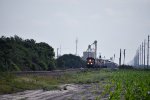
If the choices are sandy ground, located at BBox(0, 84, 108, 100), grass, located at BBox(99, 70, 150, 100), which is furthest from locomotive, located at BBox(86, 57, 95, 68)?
sandy ground, located at BBox(0, 84, 108, 100)

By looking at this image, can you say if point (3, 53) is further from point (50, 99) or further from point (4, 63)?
point (50, 99)

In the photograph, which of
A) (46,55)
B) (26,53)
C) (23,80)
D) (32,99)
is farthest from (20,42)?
(32,99)

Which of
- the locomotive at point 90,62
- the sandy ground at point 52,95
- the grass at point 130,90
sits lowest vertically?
the sandy ground at point 52,95

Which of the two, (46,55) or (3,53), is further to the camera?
(46,55)

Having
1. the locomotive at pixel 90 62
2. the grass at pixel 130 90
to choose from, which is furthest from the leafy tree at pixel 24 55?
the grass at pixel 130 90

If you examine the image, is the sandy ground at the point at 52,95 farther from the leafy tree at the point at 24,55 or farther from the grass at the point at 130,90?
the leafy tree at the point at 24,55

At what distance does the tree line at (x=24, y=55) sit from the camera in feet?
141

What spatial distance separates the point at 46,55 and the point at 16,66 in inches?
802

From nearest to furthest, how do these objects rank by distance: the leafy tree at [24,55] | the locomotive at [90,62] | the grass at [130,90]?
the grass at [130,90] < the leafy tree at [24,55] < the locomotive at [90,62]

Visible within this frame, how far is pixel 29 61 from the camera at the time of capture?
168ft

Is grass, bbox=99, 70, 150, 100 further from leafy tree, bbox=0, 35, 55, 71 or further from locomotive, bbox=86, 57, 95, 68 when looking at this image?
locomotive, bbox=86, 57, 95, 68

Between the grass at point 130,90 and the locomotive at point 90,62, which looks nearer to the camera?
the grass at point 130,90

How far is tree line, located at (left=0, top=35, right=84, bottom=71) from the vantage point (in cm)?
4300

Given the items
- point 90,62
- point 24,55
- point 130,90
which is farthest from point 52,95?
point 90,62
